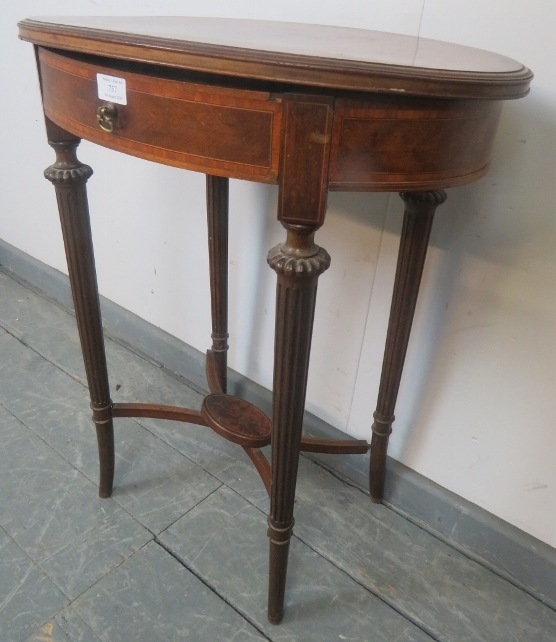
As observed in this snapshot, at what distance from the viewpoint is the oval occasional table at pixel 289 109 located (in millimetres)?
476

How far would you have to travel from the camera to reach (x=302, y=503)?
1.06 m

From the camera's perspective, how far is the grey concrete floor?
2.78 ft

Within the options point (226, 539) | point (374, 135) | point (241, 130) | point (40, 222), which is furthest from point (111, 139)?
point (40, 222)

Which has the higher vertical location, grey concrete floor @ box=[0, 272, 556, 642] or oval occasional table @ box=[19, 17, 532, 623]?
oval occasional table @ box=[19, 17, 532, 623]

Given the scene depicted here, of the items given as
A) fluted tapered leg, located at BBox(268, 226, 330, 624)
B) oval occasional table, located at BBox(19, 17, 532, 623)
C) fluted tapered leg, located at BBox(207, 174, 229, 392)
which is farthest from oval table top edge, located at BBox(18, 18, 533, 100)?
fluted tapered leg, located at BBox(207, 174, 229, 392)

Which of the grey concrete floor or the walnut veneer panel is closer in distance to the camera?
the walnut veneer panel

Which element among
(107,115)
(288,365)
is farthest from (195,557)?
(107,115)

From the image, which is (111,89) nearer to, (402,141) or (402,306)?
(402,141)

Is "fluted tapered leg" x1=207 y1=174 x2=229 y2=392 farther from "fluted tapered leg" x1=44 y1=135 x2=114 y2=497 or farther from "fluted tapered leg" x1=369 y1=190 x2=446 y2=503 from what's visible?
"fluted tapered leg" x1=369 y1=190 x2=446 y2=503

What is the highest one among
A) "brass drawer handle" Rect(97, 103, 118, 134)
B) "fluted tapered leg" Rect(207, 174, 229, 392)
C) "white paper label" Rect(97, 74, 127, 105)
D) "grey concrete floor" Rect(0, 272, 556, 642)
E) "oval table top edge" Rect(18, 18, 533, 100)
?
"oval table top edge" Rect(18, 18, 533, 100)

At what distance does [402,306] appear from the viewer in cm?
85

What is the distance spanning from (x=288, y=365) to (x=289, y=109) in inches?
11.0

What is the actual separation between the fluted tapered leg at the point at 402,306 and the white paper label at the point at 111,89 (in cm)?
40

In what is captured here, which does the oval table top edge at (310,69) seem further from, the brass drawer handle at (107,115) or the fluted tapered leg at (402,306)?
the fluted tapered leg at (402,306)
